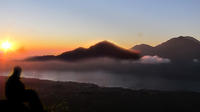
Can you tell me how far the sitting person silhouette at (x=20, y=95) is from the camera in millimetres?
16656

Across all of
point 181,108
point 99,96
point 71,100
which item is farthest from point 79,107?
point 181,108

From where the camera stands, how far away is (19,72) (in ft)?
56.5

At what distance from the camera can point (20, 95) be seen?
1670 cm

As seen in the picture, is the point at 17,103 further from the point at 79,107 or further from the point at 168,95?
the point at 168,95

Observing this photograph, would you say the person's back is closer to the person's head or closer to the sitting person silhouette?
the sitting person silhouette

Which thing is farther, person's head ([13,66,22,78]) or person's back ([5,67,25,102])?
person's head ([13,66,22,78])

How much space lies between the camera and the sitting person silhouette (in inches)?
656

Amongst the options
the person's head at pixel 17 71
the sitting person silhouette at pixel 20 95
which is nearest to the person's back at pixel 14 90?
the sitting person silhouette at pixel 20 95

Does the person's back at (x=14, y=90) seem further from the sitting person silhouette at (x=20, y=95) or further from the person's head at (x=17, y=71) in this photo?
the person's head at (x=17, y=71)

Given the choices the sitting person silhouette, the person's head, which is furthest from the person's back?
the person's head

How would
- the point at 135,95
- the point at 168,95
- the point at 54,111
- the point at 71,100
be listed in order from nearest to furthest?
the point at 54,111 → the point at 71,100 → the point at 135,95 → the point at 168,95

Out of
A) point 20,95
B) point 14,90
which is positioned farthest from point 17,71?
point 20,95

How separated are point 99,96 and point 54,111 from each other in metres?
126

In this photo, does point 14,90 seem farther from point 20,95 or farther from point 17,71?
point 17,71
